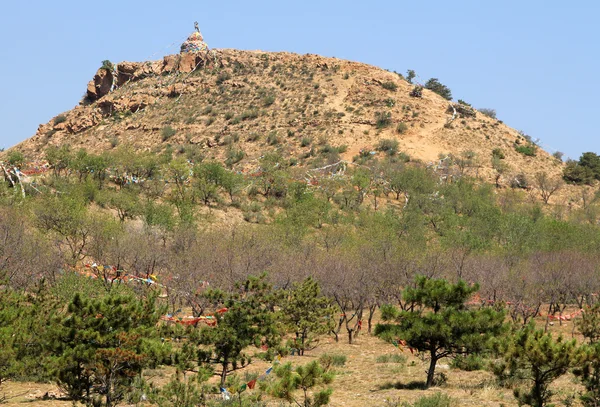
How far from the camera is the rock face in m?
102

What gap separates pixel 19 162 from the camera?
6506 centimetres

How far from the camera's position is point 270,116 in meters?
88.9

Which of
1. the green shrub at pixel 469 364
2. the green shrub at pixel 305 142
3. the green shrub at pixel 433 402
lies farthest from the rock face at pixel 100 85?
the green shrub at pixel 433 402

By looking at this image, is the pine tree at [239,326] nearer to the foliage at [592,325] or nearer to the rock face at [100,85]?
the foliage at [592,325]

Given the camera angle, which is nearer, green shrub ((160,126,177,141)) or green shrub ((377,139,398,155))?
green shrub ((377,139,398,155))

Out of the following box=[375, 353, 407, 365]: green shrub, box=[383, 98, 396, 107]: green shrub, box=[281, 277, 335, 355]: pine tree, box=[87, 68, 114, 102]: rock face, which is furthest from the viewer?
box=[87, 68, 114, 102]: rock face

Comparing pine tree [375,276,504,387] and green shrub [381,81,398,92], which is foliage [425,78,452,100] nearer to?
green shrub [381,81,398,92]

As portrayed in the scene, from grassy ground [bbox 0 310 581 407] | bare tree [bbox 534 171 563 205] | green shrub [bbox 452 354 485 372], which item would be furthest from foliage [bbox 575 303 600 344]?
bare tree [bbox 534 171 563 205]

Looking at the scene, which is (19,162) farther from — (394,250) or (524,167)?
(524,167)

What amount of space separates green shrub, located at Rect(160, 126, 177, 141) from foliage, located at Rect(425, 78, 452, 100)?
1408 inches

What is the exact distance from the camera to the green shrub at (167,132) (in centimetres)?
8661

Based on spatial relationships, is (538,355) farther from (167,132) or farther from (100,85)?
(100,85)

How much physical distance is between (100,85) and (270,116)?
2594 centimetres

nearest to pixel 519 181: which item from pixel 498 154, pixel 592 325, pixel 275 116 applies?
pixel 498 154
